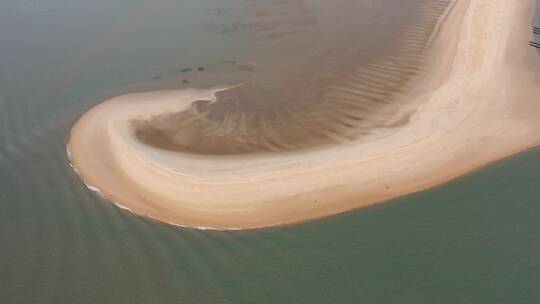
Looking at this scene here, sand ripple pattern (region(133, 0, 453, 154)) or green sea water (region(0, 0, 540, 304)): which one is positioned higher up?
sand ripple pattern (region(133, 0, 453, 154))

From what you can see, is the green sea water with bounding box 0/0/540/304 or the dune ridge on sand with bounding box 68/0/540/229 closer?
the green sea water with bounding box 0/0/540/304

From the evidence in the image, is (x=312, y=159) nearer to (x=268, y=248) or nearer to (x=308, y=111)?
(x=308, y=111)

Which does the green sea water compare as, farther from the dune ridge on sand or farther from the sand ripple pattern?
the sand ripple pattern

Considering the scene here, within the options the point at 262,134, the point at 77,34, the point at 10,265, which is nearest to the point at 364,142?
the point at 262,134

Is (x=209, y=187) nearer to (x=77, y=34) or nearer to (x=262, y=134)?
(x=262, y=134)

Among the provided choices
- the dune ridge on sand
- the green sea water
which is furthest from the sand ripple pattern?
the green sea water

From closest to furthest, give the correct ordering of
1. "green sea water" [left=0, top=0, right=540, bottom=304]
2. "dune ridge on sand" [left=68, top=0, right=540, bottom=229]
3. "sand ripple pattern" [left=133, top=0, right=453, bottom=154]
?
"green sea water" [left=0, top=0, right=540, bottom=304] → "dune ridge on sand" [left=68, top=0, right=540, bottom=229] → "sand ripple pattern" [left=133, top=0, right=453, bottom=154]

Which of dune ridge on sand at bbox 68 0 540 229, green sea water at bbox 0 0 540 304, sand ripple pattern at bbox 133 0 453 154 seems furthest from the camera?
sand ripple pattern at bbox 133 0 453 154
